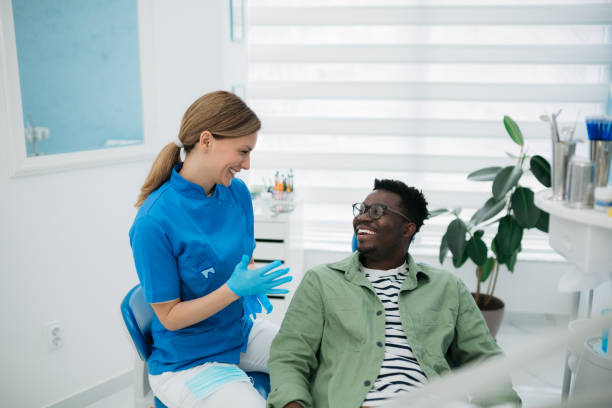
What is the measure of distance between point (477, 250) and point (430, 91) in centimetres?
106

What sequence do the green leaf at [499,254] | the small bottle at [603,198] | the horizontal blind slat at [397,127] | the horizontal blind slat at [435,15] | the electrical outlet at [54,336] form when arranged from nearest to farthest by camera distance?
the small bottle at [603,198] < the electrical outlet at [54,336] < the green leaf at [499,254] < the horizontal blind slat at [435,15] < the horizontal blind slat at [397,127]

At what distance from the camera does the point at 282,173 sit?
3.37 m

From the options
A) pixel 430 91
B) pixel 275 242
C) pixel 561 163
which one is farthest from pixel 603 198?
pixel 430 91

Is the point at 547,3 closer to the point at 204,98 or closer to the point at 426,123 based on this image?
the point at 426,123

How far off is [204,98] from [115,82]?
1.02 meters

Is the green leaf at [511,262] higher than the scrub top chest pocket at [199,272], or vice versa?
the scrub top chest pocket at [199,272]

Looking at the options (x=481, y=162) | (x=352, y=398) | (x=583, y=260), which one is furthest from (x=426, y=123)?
(x=352, y=398)

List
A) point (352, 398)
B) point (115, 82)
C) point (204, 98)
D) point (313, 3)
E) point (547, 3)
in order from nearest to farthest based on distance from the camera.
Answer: point (352, 398), point (204, 98), point (115, 82), point (547, 3), point (313, 3)

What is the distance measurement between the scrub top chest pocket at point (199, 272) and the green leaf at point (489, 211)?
4.80ft

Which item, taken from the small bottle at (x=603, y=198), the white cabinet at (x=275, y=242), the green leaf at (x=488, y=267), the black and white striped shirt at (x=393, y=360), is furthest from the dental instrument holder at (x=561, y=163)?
the white cabinet at (x=275, y=242)

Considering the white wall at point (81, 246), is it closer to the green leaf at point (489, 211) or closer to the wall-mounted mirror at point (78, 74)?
the wall-mounted mirror at point (78, 74)

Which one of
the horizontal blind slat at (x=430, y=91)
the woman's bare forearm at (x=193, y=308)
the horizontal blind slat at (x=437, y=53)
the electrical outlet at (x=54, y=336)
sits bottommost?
the electrical outlet at (x=54, y=336)

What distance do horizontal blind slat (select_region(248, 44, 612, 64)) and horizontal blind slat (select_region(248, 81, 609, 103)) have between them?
0.14 m

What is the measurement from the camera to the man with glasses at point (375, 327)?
1.42m
